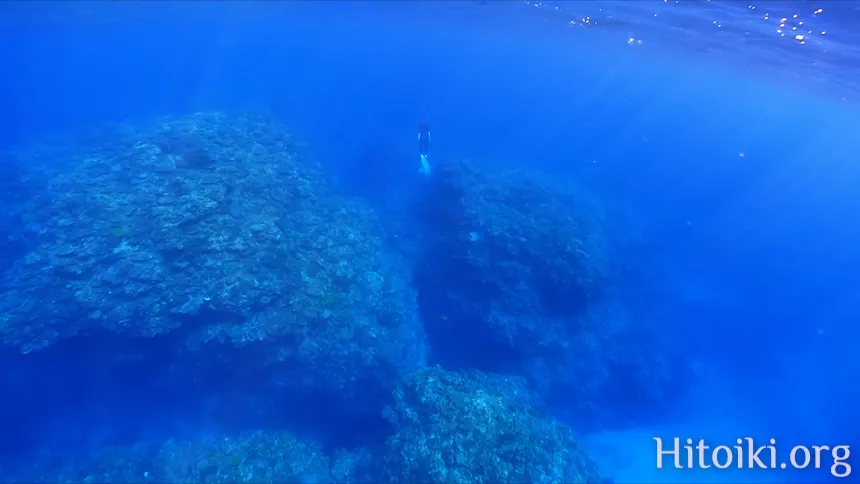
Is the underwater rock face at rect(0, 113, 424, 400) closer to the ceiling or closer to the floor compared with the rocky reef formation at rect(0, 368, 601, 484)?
closer to the ceiling

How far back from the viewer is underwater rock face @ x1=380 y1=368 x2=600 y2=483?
914cm

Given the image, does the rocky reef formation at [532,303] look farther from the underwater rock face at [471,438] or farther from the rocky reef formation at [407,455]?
the rocky reef formation at [407,455]

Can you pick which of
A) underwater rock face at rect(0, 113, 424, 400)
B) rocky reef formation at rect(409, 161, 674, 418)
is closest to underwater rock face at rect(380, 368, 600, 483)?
underwater rock face at rect(0, 113, 424, 400)

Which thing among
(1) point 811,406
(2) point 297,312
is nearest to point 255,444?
(2) point 297,312

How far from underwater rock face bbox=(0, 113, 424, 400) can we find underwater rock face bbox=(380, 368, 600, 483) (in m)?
2.14

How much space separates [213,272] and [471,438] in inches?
292

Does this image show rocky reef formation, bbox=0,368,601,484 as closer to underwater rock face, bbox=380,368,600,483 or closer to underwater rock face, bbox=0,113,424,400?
underwater rock face, bbox=380,368,600,483

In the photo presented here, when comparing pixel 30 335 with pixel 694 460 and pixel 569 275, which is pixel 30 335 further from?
pixel 694 460

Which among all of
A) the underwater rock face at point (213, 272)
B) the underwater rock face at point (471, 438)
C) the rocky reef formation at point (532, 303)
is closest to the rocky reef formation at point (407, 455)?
the underwater rock face at point (471, 438)

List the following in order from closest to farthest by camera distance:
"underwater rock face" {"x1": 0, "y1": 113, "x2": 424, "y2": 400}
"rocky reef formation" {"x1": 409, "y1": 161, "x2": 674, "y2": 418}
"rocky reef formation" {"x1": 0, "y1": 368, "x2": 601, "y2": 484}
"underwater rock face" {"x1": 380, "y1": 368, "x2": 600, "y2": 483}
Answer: "underwater rock face" {"x1": 380, "y1": 368, "x2": 600, "y2": 483} < "rocky reef formation" {"x1": 0, "y1": 368, "x2": 601, "y2": 484} < "underwater rock face" {"x1": 0, "y1": 113, "x2": 424, "y2": 400} < "rocky reef formation" {"x1": 409, "y1": 161, "x2": 674, "y2": 418}

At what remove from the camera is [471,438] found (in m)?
9.52

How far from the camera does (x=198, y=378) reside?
11.1 metres

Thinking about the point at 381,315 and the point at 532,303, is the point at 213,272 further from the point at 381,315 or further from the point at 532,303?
the point at 532,303

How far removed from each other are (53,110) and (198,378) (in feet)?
186
